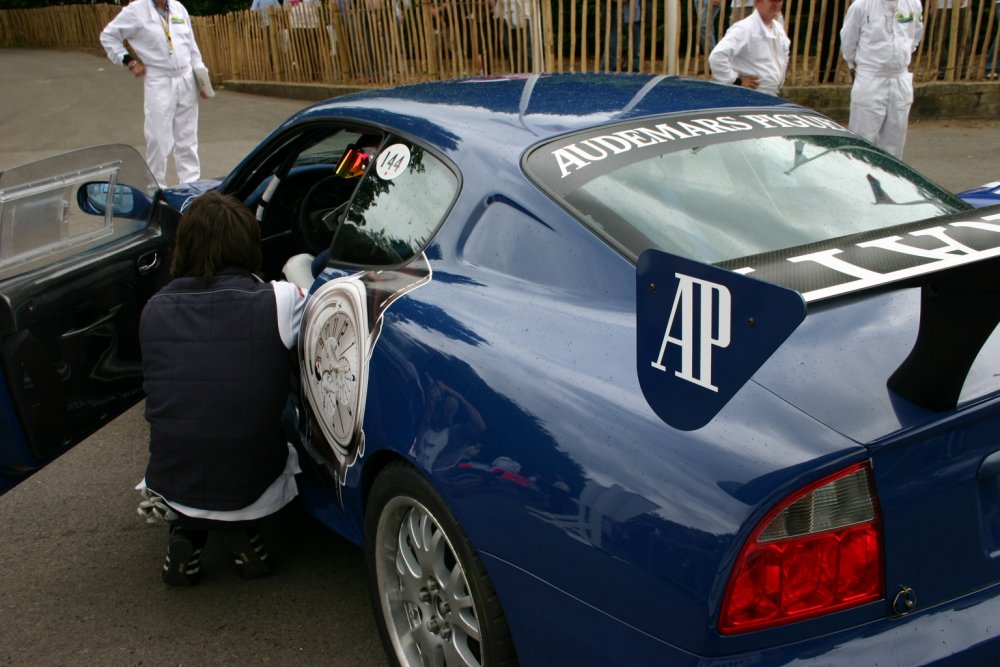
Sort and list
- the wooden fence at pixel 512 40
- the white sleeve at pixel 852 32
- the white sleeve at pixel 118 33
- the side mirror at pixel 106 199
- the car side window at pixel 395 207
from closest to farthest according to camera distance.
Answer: the car side window at pixel 395 207 → the side mirror at pixel 106 199 → the white sleeve at pixel 852 32 → the white sleeve at pixel 118 33 → the wooden fence at pixel 512 40

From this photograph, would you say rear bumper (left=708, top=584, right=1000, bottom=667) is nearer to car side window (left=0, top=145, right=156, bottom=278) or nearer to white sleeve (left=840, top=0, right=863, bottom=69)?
car side window (left=0, top=145, right=156, bottom=278)

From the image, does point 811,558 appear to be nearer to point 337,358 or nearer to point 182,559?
point 337,358

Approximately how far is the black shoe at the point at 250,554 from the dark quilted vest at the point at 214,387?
0.74 ft

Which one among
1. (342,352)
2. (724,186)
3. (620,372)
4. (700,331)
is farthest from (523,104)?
(700,331)

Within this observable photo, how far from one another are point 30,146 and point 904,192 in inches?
506

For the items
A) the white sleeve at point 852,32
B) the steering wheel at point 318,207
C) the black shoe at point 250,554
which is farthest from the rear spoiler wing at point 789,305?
the white sleeve at point 852,32

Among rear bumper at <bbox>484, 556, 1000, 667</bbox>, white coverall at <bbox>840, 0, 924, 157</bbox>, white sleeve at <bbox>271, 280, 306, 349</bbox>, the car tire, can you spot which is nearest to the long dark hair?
white sleeve at <bbox>271, 280, 306, 349</bbox>

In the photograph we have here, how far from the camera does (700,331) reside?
161 cm

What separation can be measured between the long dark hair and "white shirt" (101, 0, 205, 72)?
6.16 m

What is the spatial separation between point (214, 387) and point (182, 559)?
2.11 feet

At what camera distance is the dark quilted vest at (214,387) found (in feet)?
9.92

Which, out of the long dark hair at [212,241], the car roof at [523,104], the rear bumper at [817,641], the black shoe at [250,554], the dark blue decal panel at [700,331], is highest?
the car roof at [523,104]

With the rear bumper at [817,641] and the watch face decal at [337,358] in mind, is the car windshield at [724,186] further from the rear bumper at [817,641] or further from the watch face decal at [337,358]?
the rear bumper at [817,641]

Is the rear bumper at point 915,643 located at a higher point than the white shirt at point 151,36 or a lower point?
lower
